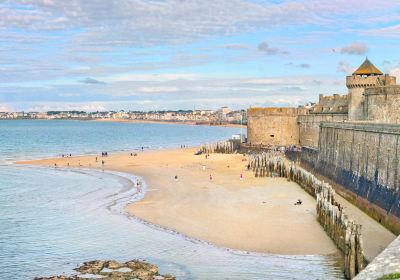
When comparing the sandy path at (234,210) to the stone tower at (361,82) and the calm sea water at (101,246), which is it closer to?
the calm sea water at (101,246)

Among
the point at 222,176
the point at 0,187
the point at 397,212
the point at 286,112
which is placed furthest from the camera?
the point at 286,112

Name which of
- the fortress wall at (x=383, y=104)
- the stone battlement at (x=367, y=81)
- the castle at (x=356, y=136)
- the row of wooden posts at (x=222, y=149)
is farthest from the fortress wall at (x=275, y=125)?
the fortress wall at (x=383, y=104)

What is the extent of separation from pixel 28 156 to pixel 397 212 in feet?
199

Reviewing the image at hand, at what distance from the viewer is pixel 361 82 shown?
159 feet

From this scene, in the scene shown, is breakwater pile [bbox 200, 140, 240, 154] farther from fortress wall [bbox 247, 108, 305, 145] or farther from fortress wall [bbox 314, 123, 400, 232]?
fortress wall [bbox 314, 123, 400, 232]

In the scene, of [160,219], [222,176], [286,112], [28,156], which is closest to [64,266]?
[160,219]

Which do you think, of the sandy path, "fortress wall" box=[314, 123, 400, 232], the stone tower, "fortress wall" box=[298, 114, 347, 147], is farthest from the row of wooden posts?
"fortress wall" box=[314, 123, 400, 232]

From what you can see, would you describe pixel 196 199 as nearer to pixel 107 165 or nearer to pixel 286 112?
pixel 107 165

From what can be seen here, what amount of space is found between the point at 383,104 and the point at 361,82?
30.9ft

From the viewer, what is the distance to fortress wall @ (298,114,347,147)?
58.2m

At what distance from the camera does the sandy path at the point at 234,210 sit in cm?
2348

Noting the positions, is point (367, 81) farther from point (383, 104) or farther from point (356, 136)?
point (356, 136)

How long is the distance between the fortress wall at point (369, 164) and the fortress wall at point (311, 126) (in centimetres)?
2051

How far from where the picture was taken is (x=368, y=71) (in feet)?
162
